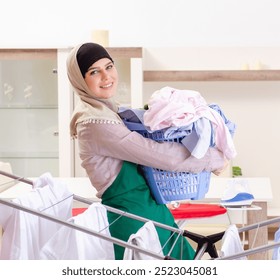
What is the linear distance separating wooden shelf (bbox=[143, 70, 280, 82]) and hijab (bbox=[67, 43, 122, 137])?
3.76 meters

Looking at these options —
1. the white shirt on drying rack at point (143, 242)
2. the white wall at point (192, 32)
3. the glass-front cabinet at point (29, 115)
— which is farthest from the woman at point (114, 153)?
the white wall at point (192, 32)

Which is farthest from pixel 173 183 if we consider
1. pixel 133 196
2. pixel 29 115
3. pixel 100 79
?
pixel 29 115

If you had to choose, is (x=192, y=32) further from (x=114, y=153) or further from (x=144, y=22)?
(x=114, y=153)

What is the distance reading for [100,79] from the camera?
2131 millimetres

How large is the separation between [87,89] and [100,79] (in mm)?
50

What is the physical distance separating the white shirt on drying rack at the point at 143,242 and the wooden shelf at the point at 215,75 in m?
4.36

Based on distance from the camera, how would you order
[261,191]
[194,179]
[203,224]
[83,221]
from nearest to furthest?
[83,221], [194,179], [261,191], [203,224]

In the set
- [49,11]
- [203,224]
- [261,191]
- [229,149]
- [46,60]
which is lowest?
[203,224]

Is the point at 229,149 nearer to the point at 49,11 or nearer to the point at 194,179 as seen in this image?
the point at 194,179

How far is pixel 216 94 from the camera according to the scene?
240 inches

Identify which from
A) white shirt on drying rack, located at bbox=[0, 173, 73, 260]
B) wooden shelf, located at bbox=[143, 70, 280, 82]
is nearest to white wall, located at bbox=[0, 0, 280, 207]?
wooden shelf, located at bbox=[143, 70, 280, 82]
